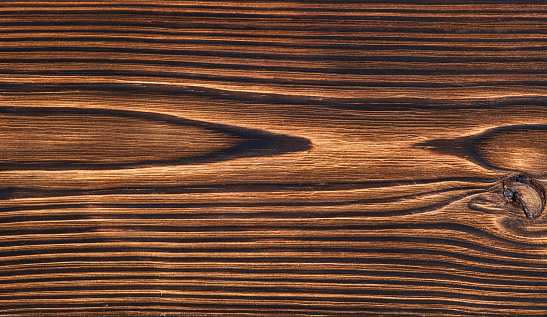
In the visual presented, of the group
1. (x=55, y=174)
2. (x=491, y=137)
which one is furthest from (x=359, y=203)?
(x=55, y=174)

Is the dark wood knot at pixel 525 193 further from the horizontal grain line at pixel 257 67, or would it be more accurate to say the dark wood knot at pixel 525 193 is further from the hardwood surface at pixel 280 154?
the horizontal grain line at pixel 257 67

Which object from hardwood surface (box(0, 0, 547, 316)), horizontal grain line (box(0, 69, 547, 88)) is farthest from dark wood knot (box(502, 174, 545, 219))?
horizontal grain line (box(0, 69, 547, 88))

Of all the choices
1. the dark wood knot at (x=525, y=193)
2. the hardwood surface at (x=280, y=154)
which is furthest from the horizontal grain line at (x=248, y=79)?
the dark wood knot at (x=525, y=193)

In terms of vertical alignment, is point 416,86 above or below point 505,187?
above

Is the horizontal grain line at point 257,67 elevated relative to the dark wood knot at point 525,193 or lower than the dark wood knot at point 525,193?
elevated

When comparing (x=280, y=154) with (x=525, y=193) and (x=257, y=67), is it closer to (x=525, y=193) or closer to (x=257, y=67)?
(x=257, y=67)

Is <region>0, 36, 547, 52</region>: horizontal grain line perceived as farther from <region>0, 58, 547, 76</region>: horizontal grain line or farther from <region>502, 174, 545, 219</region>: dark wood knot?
<region>502, 174, 545, 219</region>: dark wood knot

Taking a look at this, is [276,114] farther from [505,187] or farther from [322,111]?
[505,187]
